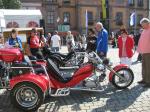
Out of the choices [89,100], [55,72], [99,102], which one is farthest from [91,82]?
[55,72]

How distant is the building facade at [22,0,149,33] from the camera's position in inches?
1983

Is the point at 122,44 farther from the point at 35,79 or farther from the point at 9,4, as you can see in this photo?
the point at 9,4

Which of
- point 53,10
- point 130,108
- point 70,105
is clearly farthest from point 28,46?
point 53,10

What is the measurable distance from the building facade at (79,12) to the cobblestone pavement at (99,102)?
133 ft

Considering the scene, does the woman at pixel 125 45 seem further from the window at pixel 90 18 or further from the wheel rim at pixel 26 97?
the window at pixel 90 18

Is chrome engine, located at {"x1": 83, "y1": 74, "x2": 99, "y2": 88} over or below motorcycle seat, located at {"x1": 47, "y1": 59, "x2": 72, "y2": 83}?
below

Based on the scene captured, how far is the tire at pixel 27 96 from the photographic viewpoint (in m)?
6.54

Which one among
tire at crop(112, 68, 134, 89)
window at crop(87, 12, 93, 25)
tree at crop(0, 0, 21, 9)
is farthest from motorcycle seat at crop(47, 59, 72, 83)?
window at crop(87, 12, 93, 25)

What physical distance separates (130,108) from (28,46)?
6.19 meters

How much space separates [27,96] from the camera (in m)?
6.64

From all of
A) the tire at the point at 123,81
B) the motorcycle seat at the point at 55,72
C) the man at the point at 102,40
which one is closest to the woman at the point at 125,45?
the man at the point at 102,40

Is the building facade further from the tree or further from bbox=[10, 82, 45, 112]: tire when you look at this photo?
bbox=[10, 82, 45, 112]: tire

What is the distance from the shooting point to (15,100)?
6.59 m

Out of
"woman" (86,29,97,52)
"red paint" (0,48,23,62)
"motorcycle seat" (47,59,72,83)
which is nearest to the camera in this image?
"red paint" (0,48,23,62)
